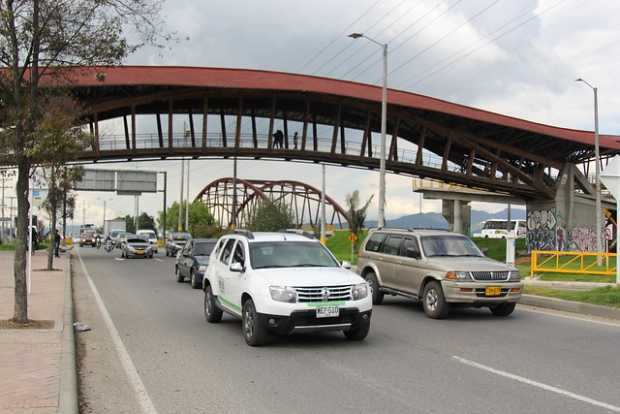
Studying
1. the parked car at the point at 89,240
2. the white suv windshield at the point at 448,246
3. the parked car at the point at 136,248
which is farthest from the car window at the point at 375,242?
the parked car at the point at 89,240

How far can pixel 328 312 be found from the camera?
9.69 meters

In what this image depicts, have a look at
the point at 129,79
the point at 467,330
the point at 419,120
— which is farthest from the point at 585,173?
the point at 467,330

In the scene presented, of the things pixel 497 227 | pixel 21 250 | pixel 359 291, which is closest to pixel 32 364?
pixel 21 250

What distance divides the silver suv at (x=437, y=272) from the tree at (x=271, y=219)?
4166cm

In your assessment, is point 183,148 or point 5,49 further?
point 183,148

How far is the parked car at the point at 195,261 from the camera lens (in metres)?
20.8

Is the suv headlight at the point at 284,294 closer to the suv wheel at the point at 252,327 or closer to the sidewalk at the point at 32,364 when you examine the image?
the suv wheel at the point at 252,327

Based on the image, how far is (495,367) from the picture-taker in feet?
28.1

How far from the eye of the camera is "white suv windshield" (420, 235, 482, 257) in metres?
14.6

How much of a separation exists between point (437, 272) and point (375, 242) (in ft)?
10.8

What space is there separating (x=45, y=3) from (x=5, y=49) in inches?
41.6

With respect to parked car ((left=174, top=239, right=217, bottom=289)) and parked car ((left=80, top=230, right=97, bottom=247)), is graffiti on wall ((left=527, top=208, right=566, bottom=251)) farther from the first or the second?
parked car ((left=80, top=230, right=97, bottom=247))

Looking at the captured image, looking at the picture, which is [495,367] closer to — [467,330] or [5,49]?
[467,330]

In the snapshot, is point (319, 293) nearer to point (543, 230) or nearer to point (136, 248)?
point (136, 248)
